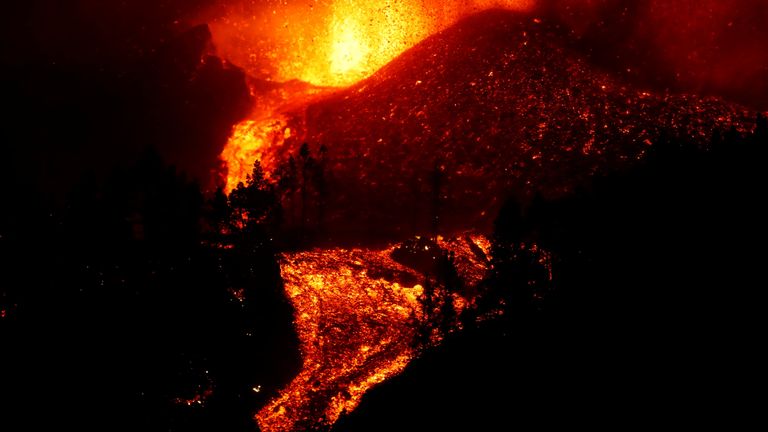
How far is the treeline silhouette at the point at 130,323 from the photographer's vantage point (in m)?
26.3

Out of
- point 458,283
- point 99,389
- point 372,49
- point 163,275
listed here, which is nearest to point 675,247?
point 458,283

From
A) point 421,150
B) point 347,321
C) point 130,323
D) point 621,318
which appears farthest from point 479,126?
point 130,323

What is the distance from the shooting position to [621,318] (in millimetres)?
29156

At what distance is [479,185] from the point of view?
170 feet

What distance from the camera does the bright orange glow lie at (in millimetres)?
70688

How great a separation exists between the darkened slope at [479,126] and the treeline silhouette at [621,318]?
543 inches

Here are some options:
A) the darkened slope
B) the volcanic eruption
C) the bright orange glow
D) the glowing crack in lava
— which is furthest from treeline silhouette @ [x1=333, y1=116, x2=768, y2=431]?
the bright orange glow

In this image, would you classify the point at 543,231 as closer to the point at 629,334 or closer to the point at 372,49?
the point at 629,334

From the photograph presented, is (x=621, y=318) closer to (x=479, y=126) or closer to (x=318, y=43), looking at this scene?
(x=479, y=126)

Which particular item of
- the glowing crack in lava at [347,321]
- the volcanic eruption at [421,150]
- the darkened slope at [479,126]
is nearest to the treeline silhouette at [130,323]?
the glowing crack in lava at [347,321]

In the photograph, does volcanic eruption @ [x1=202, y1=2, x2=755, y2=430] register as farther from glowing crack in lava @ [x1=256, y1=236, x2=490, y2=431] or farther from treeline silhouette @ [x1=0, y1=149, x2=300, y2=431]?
treeline silhouette @ [x1=0, y1=149, x2=300, y2=431]

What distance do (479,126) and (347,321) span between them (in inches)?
1101

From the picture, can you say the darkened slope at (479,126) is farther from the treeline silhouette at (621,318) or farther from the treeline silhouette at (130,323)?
the treeline silhouette at (130,323)

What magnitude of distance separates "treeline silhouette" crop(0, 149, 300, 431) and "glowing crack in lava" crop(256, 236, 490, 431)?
5.15ft
